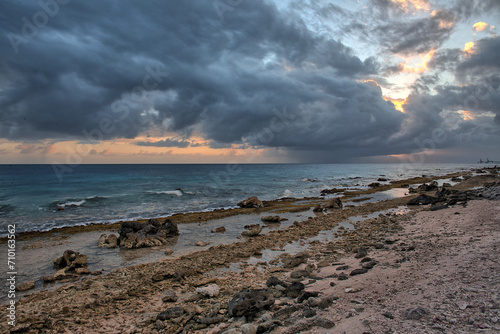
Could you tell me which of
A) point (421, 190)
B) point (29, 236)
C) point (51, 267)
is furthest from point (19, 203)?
point (421, 190)

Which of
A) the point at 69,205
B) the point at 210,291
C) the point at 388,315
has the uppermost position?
the point at 388,315

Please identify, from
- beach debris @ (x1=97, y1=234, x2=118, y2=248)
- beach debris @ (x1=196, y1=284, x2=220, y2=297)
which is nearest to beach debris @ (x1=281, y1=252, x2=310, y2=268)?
beach debris @ (x1=196, y1=284, x2=220, y2=297)

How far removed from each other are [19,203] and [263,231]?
36497 mm

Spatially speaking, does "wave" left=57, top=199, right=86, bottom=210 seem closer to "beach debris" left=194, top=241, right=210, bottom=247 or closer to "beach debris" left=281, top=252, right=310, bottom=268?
"beach debris" left=194, top=241, right=210, bottom=247

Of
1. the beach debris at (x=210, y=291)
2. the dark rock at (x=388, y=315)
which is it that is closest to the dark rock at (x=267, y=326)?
the dark rock at (x=388, y=315)

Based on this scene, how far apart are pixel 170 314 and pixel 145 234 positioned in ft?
32.5

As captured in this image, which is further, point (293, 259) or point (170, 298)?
point (293, 259)

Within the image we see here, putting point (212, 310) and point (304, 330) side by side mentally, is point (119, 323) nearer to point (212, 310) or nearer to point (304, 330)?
point (212, 310)

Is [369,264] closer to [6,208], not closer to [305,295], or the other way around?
A: [305,295]

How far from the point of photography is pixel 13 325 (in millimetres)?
6590

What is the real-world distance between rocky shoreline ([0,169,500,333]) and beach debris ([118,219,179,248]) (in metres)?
3.62

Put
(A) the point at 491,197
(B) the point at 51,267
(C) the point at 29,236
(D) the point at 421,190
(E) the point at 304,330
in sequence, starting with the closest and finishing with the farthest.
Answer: (E) the point at 304,330 < (B) the point at 51,267 < (C) the point at 29,236 < (A) the point at 491,197 < (D) the point at 421,190

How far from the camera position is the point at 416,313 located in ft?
14.6

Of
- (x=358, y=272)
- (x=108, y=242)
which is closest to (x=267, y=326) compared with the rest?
(x=358, y=272)
